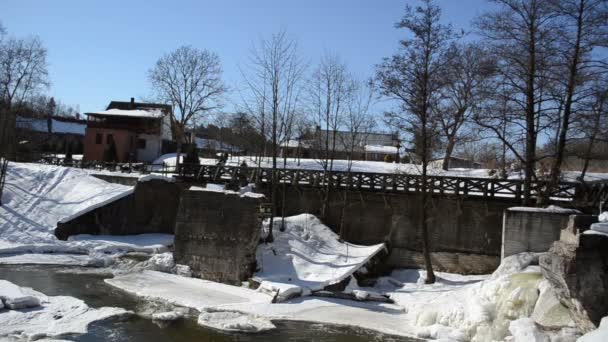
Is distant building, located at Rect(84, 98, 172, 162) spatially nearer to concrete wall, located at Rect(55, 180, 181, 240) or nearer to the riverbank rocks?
concrete wall, located at Rect(55, 180, 181, 240)

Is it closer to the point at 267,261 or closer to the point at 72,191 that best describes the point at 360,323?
the point at 267,261

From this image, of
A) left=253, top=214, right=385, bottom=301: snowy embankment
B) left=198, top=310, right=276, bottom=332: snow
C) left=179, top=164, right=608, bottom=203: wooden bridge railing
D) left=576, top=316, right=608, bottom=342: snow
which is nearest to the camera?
left=576, top=316, right=608, bottom=342: snow

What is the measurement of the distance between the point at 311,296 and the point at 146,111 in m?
35.6

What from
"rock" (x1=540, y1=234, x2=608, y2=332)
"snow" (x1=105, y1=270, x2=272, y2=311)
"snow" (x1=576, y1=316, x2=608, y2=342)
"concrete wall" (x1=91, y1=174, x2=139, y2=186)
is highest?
"concrete wall" (x1=91, y1=174, x2=139, y2=186)

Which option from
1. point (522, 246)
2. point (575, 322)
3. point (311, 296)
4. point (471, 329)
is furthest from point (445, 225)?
point (575, 322)

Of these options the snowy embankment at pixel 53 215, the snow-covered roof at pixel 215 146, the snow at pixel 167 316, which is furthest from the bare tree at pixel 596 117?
the snow-covered roof at pixel 215 146

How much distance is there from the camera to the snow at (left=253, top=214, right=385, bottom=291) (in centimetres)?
1711

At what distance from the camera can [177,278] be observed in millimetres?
18000

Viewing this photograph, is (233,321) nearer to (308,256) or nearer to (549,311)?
(308,256)

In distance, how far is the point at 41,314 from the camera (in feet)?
41.5

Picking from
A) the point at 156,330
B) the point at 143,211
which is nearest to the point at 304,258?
the point at 156,330

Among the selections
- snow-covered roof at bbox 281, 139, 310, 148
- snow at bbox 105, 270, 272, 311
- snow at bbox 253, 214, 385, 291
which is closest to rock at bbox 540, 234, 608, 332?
snow at bbox 253, 214, 385, 291

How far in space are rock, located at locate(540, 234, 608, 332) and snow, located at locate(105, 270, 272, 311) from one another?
27.5 feet

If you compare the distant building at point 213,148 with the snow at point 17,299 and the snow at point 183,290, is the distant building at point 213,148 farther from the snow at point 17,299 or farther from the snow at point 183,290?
the snow at point 17,299
